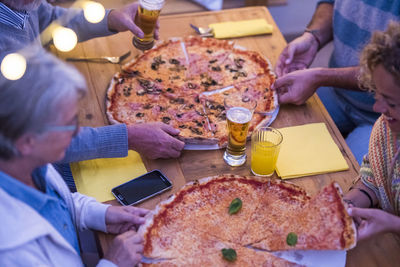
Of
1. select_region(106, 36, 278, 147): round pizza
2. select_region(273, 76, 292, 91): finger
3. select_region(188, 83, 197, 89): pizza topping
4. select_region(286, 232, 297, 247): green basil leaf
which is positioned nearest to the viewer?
select_region(286, 232, 297, 247): green basil leaf

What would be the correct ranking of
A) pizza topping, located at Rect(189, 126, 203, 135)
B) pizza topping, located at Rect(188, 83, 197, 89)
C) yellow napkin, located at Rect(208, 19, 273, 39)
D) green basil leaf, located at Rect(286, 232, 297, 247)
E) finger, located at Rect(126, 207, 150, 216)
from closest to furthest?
1. green basil leaf, located at Rect(286, 232, 297, 247)
2. finger, located at Rect(126, 207, 150, 216)
3. pizza topping, located at Rect(189, 126, 203, 135)
4. pizza topping, located at Rect(188, 83, 197, 89)
5. yellow napkin, located at Rect(208, 19, 273, 39)

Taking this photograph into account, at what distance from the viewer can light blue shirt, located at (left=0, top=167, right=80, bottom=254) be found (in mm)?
1428

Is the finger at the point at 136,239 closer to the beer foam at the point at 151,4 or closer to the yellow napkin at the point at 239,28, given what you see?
the beer foam at the point at 151,4

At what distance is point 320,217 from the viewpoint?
1.81 metres

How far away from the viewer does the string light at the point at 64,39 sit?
2879 millimetres

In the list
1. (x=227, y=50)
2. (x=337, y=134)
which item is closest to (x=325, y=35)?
(x=227, y=50)

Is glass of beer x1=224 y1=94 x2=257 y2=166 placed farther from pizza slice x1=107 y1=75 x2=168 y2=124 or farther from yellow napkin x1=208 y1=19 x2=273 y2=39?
yellow napkin x1=208 y1=19 x2=273 y2=39

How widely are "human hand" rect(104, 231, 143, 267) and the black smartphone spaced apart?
0.85 feet

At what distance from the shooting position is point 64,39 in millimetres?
2912

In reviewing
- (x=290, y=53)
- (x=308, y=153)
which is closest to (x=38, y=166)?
(x=308, y=153)

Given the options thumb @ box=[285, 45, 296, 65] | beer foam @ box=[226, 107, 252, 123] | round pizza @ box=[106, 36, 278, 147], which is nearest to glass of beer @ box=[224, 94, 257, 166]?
beer foam @ box=[226, 107, 252, 123]

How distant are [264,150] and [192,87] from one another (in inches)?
35.1

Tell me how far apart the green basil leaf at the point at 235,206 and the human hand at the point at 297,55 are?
44.4 inches

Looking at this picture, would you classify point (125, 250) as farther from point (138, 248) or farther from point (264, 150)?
point (264, 150)
